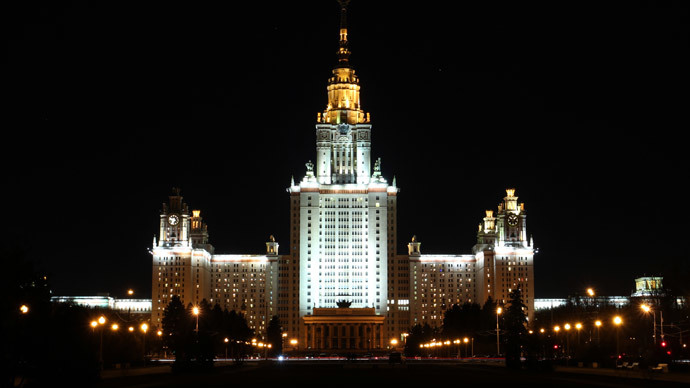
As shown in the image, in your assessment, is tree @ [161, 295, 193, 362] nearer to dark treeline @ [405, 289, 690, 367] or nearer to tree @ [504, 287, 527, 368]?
tree @ [504, 287, 527, 368]

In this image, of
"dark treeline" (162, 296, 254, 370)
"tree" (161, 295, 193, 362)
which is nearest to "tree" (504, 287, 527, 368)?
"dark treeline" (162, 296, 254, 370)

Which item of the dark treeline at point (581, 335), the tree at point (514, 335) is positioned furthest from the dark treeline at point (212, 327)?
the dark treeline at point (581, 335)

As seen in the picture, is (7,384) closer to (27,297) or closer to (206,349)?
(27,297)

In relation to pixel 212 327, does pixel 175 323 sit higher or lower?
higher

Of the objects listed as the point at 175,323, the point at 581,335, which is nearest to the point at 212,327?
the point at 175,323

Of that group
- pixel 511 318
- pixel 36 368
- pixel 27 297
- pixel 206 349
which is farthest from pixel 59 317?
pixel 511 318

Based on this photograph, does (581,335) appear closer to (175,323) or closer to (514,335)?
(514,335)

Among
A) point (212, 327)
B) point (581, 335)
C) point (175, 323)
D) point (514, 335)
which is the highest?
point (175, 323)

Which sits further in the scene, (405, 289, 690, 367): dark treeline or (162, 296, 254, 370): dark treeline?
(162, 296, 254, 370): dark treeline

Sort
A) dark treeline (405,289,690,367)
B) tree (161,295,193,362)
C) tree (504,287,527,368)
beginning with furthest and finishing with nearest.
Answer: tree (161,295,193,362)
dark treeline (405,289,690,367)
tree (504,287,527,368)

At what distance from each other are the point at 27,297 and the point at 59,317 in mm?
2518

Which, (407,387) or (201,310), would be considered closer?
(407,387)

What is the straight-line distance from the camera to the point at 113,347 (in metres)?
104

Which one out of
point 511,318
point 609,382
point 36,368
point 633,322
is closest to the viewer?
point 36,368
